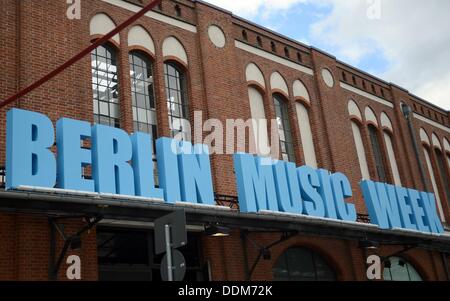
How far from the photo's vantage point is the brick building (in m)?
11.5

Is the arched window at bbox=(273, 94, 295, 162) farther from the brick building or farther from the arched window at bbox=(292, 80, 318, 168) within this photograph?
the arched window at bbox=(292, 80, 318, 168)

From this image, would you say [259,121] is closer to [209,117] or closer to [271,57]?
[209,117]

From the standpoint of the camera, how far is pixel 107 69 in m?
14.4

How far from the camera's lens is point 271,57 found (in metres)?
19.0

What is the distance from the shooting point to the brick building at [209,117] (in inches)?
451

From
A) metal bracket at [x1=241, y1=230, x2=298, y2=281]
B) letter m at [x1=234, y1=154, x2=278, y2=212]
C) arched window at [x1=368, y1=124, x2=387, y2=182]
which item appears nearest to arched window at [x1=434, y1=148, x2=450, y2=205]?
arched window at [x1=368, y1=124, x2=387, y2=182]

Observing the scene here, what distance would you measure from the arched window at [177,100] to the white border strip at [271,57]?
9.36ft

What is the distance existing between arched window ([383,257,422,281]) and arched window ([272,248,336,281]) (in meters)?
2.51

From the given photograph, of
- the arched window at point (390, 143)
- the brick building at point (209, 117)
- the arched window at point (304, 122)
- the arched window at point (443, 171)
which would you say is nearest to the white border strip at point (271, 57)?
the brick building at point (209, 117)

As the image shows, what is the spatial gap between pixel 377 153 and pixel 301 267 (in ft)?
26.4

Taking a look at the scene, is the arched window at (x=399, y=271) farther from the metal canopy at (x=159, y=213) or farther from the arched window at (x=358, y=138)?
the arched window at (x=358, y=138)

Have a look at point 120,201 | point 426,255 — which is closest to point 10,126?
point 120,201

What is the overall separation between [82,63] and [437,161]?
19.1 meters

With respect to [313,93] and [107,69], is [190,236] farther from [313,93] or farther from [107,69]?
[313,93]
